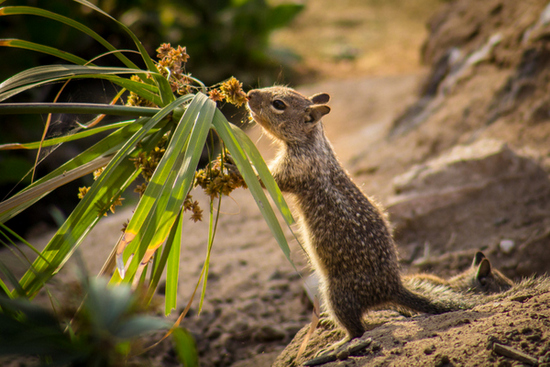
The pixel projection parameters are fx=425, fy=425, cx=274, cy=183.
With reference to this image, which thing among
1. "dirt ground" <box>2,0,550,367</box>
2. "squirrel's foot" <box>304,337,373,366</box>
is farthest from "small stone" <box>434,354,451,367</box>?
"squirrel's foot" <box>304,337,373,366</box>

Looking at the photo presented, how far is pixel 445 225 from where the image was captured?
Result: 4797 mm

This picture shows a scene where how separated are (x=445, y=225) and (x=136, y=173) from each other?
3.64 m

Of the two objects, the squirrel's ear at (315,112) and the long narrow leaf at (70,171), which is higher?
the squirrel's ear at (315,112)

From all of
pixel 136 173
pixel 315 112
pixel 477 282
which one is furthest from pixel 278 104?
pixel 477 282

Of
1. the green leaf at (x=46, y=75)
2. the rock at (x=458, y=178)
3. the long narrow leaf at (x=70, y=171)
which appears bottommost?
the rock at (x=458, y=178)

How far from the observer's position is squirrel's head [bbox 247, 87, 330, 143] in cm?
362

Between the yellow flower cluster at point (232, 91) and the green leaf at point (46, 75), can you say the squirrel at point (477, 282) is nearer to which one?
the yellow flower cluster at point (232, 91)

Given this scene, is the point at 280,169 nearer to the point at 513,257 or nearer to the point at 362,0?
the point at 513,257

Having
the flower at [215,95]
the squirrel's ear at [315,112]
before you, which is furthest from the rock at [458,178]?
the flower at [215,95]

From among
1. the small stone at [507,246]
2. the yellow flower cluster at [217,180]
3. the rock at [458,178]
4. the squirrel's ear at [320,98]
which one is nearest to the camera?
the yellow flower cluster at [217,180]

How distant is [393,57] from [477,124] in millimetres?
8758

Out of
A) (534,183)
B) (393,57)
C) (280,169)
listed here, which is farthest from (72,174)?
(393,57)

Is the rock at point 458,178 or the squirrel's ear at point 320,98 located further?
the rock at point 458,178

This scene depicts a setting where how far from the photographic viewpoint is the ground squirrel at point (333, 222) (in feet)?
9.95
